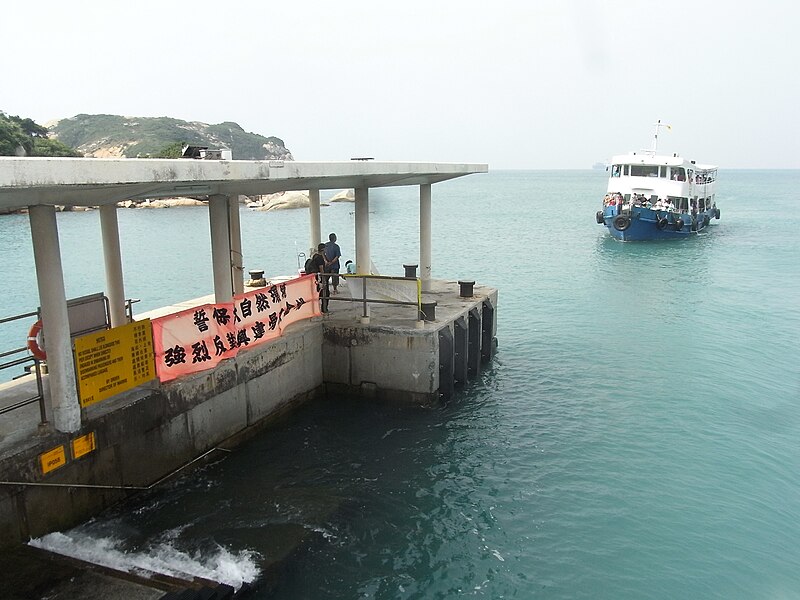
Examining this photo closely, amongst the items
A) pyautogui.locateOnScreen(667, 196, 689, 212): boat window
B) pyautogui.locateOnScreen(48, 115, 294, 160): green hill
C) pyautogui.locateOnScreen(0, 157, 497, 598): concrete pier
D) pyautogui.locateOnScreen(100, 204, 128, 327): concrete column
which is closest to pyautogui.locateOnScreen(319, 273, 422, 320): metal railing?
pyautogui.locateOnScreen(0, 157, 497, 598): concrete pier

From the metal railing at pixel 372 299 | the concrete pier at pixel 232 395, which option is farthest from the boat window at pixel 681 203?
Answer: the metal railing at pixel 372 299

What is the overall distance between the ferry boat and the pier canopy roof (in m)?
34.3

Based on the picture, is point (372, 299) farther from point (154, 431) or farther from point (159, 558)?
point (159, 558)

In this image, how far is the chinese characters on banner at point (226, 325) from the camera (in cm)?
1105

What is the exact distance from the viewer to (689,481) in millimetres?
12391

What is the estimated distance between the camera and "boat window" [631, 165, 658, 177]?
47.1 metres

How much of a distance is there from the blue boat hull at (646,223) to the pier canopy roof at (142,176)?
33.8m

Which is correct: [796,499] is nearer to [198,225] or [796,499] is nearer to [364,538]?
[364,538]

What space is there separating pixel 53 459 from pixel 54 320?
1910 millimetres

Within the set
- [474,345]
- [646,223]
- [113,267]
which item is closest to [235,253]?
[113,267]

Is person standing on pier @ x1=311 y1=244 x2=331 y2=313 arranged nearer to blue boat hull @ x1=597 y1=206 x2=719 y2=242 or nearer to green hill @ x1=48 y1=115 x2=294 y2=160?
blue boat hull @ x1=597 y1=206 x2=719 y2=242

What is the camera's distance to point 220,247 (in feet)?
42.5

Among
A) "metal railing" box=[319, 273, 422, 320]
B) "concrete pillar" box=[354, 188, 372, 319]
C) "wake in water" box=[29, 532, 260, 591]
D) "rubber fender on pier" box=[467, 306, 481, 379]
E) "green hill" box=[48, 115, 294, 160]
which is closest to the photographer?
"wake in water" box=[29, 532, 260, 591]

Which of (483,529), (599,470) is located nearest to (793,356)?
(599,470)
